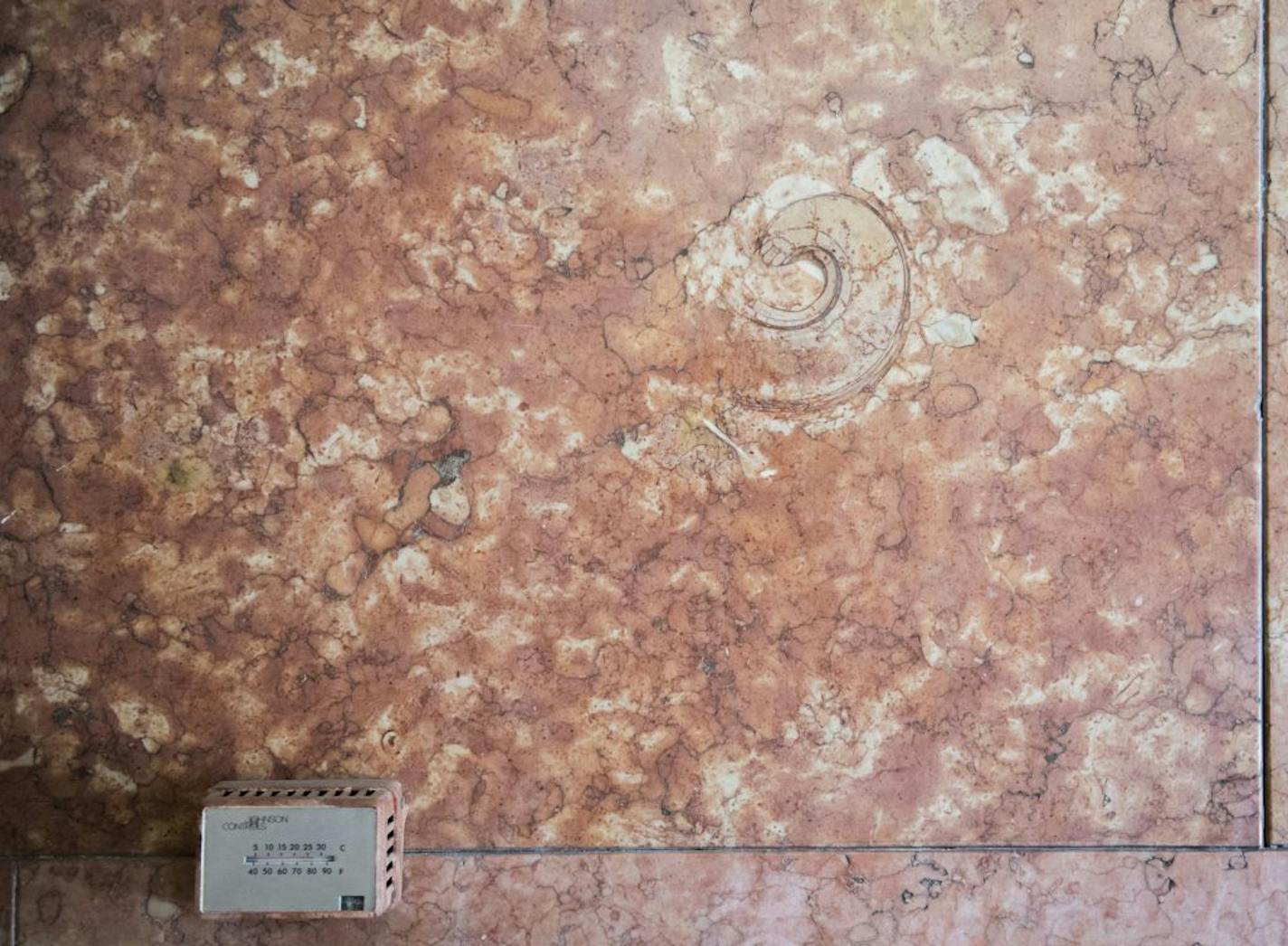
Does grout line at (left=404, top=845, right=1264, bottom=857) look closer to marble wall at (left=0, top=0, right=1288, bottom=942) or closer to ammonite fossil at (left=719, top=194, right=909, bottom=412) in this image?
marble wall at (left=0, top=0, right=1288, bottom=942)

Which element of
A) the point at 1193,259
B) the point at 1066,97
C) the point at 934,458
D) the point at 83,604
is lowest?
the point at 83,604

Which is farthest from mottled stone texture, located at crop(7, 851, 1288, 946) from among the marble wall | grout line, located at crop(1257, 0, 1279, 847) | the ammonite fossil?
the ammonite fossil

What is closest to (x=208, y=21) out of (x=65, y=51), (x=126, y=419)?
(x=65, y=51)

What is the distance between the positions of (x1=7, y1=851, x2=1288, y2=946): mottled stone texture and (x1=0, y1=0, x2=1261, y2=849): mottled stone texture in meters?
0.04

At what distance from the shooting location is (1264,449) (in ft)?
4.92

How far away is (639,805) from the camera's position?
57.4 inches

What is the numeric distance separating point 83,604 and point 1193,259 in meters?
1.85

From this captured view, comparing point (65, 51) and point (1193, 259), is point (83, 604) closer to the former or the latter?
point (65, 51)

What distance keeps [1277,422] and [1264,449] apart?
50mm

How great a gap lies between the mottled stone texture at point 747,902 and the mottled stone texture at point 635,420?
4 centimetres

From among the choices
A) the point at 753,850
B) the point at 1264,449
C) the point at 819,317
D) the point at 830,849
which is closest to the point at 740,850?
the point at 753,850

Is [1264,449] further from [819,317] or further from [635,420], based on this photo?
[635,420]

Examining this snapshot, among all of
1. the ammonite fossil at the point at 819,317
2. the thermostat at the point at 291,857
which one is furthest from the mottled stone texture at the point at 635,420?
the thermostat at the point at 291,857

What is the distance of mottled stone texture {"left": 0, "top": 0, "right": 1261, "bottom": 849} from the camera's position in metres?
1.44
